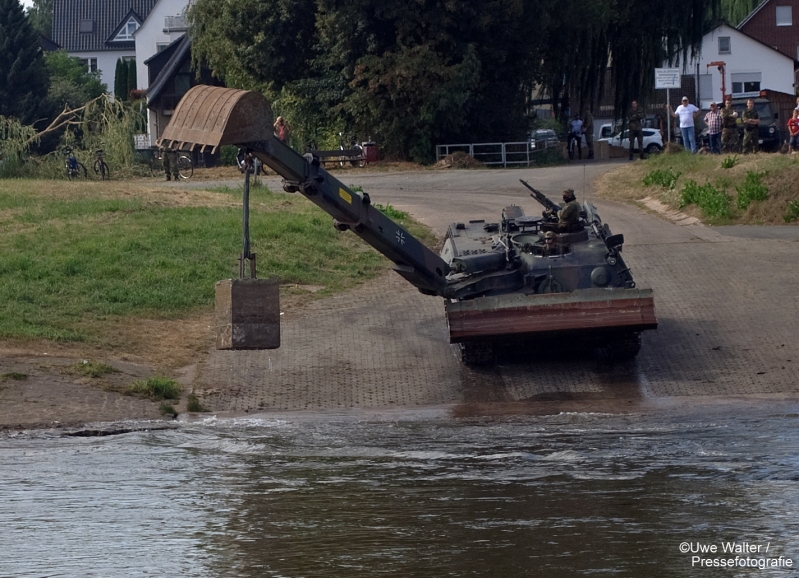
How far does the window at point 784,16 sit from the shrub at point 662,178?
5382 cm

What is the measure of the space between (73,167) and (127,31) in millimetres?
67014

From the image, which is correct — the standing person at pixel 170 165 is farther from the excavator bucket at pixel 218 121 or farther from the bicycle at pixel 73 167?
the excavator bucket at pixel 218 121

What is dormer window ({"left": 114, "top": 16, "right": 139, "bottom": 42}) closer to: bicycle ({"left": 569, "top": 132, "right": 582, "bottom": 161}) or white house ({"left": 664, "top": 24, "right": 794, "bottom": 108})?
white house ({"left": 664, "top": 24, "right": 794, "bottom": 108})

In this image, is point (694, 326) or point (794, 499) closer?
point (794, 499)

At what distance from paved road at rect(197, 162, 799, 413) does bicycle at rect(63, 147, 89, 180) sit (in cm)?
1805

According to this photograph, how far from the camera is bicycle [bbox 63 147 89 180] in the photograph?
3350cm

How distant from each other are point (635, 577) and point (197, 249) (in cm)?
1299

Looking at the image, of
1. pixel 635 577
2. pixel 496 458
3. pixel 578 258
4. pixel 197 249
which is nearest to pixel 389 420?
pixel 496 458

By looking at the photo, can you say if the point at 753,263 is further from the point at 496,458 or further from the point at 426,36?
the point at 426,36

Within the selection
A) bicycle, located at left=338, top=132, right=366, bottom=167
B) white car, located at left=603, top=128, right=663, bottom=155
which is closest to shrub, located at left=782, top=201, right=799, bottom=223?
bicycle, located at left=338, top=132, right=366, bottom=167

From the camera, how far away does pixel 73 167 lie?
33750 millimetres

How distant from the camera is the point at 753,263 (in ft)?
56.8

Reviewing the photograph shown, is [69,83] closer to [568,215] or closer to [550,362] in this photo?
[568,215]

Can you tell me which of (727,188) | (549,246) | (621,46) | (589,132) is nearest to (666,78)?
(589,132)
